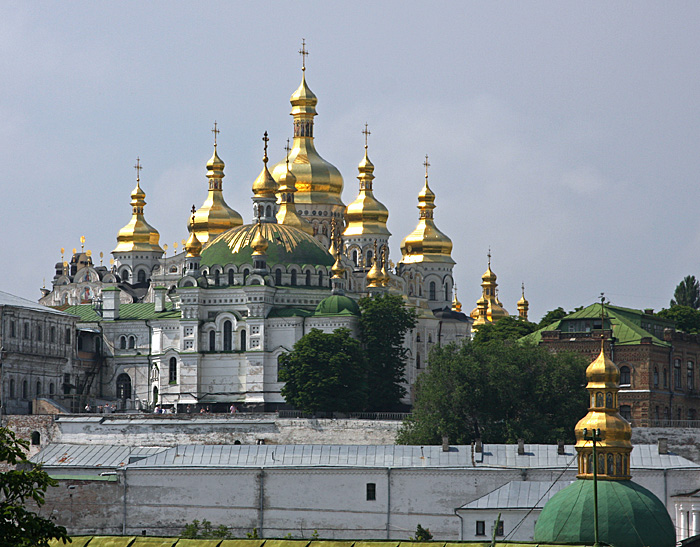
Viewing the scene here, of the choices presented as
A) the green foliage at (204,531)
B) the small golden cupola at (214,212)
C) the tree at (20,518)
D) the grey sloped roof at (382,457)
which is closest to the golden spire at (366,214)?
the small golden cupola at (214,212)

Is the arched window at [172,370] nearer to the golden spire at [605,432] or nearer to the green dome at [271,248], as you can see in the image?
the green dome at [271,248]

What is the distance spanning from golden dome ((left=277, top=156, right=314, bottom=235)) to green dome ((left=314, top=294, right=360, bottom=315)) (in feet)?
45.0

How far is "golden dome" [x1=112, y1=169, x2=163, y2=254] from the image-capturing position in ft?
358

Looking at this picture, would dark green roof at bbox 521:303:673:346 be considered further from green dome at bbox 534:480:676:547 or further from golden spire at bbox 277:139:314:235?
green dome at bbox 534:480:676:547

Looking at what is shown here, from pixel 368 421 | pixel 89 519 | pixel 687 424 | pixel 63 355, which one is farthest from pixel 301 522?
pixel 63 355

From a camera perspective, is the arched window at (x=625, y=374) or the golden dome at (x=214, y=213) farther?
the golden dome at (x=214, y=213)

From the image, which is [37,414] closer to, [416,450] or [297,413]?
[297,413]

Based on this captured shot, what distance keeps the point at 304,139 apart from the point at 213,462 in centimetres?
4671

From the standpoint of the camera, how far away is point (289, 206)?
98.1m

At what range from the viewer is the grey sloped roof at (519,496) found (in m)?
54.5

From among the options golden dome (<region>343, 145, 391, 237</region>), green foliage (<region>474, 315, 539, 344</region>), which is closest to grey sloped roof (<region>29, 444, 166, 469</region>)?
green foliage (<region>474, 315, 539, 344</region>)

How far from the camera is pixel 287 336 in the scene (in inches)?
3243

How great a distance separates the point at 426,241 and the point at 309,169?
832 centimetres

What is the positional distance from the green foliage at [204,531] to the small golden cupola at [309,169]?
47.0 meters
